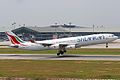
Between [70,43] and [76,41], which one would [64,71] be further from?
[70,43]

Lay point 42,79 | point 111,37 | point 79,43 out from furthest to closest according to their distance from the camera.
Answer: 1. point 111,37
2. point 79,43
3. point 42,79

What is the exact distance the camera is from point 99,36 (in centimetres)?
7094

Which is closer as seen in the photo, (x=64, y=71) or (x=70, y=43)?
(x=64, y=71)

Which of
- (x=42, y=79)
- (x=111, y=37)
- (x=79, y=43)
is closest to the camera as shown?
(x=42, y=79)

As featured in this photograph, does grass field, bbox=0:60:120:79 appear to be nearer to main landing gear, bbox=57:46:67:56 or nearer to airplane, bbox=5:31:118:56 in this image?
main landing gear, bbox=57:46:67:56

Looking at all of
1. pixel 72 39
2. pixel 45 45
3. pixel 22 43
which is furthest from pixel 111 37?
pixel 22 43

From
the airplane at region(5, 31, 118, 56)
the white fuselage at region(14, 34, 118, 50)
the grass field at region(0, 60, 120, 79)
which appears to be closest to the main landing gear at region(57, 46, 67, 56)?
the airplane at region(5, 31, 118, 56)

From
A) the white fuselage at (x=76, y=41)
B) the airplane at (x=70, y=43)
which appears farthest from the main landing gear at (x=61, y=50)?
the white fuselage at (x=76, y=41)

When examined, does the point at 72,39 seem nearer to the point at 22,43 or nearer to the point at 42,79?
the point at 22,43

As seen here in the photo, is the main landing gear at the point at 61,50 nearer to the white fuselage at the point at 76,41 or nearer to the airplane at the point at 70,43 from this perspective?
the airplane at the point at 70,43

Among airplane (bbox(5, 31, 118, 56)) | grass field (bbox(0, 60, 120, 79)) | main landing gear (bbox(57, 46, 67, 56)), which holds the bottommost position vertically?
grass field (bbox(0, 60, 120, 79))

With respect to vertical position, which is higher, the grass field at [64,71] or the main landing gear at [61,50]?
the main landing gear at [61,50]

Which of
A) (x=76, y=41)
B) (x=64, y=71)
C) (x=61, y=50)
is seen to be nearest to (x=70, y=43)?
(x=76, y=41)

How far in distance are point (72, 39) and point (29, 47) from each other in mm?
10272
